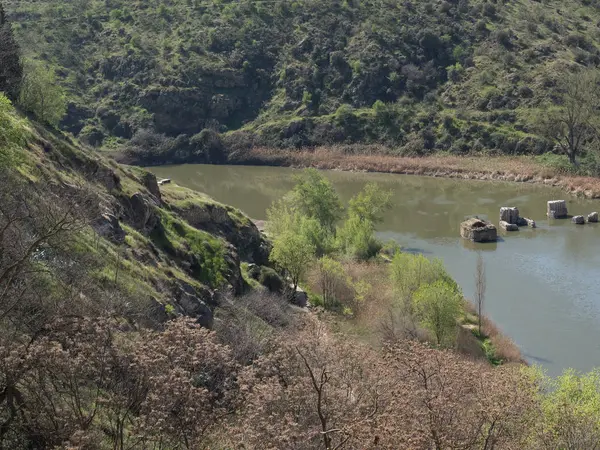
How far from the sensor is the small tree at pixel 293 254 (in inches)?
1601

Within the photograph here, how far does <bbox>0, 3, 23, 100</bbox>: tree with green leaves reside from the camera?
3669 cm

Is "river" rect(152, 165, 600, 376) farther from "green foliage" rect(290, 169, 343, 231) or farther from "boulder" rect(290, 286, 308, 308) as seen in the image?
"boulder" rect(290, 286, 308, 308)

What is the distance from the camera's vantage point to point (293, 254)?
40.7 m

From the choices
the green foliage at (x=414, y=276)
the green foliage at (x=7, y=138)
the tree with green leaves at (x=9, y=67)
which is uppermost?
the tree with green leaves at (x=9, y=67)

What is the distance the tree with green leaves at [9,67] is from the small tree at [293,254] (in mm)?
16444

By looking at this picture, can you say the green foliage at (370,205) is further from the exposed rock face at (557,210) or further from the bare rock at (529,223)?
the exposed rock face at (557,210)

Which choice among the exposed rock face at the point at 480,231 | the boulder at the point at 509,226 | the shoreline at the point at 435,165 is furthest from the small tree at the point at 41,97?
the shoreline at the point at 435,165

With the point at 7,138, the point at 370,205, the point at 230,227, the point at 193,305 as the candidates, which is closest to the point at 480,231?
the point at 370,205

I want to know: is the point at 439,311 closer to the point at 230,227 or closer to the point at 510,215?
the point at 230,227

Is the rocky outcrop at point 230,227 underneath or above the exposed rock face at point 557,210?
above

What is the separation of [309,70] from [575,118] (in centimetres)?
4268

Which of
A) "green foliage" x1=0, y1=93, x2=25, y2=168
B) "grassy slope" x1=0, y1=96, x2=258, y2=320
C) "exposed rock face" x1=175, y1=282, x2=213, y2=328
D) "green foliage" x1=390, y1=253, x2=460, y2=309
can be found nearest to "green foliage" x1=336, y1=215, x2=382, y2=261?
"green foliage" x1=390, y1=253, x2=460, y2=309

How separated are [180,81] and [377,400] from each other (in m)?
100

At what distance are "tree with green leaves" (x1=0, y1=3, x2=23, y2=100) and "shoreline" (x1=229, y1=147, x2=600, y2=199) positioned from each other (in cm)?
5890
